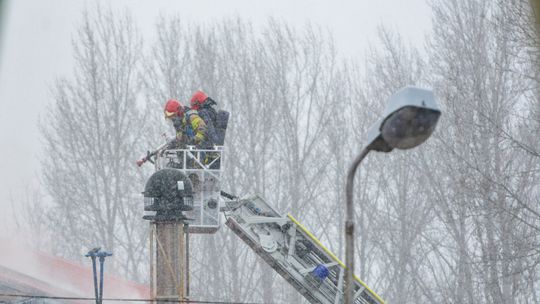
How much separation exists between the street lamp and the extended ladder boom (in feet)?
31.6

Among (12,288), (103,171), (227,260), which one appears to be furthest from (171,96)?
(12,288)

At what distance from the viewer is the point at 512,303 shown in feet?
78.8

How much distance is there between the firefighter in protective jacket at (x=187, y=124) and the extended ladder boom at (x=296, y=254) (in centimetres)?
125

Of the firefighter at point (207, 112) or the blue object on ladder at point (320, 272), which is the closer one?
the blue object on ladder at point (320, 272)

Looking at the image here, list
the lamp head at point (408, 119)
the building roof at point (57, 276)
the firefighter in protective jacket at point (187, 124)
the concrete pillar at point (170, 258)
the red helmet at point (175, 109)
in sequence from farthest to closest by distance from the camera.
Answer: the building roof at point (57, 276) < the red helmet at point (175, 109) < the firefighter in protective jacket at point (187, 124) < the concrete pillar at point (170, 258) < the lamp head at point (408, 119)

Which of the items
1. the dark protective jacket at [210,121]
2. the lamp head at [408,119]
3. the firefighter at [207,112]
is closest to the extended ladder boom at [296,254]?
the dark protective jacket at [210,121]

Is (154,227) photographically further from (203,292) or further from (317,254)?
(203,292)

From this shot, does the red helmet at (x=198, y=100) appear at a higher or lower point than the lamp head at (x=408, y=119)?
higher

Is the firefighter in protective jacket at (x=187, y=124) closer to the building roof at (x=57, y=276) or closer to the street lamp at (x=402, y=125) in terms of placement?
the building roof at (x=57, y=276)

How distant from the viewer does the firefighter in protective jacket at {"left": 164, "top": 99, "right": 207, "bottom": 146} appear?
16078mm

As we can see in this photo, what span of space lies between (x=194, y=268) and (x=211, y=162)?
74.3 feet

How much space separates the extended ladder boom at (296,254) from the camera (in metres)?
15.7

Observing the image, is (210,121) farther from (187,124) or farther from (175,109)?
(175,109)

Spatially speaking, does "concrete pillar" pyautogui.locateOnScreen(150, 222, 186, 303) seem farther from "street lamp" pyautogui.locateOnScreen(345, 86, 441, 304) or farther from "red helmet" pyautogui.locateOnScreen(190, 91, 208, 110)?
"street lamp" pyautogui.locateOnScreen(345, 86, 441, 304)
